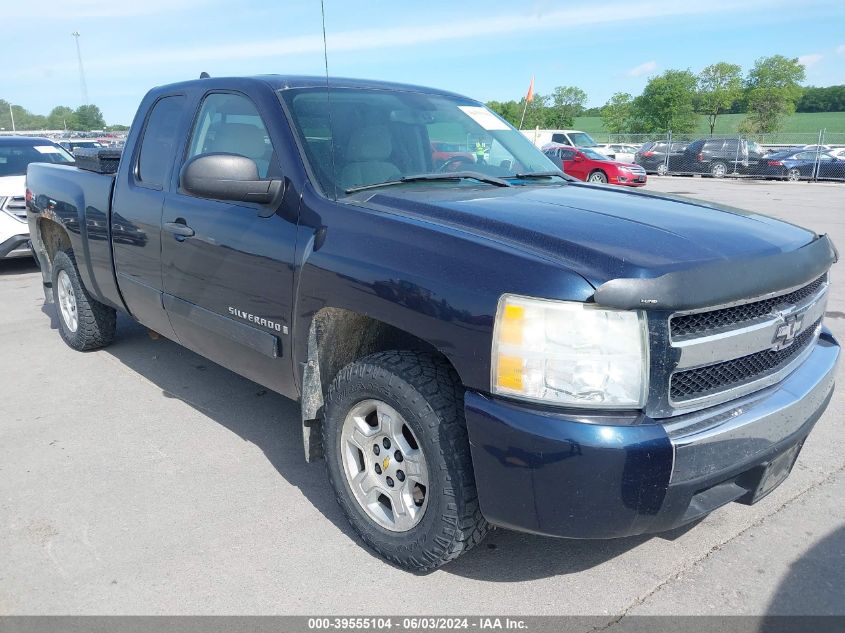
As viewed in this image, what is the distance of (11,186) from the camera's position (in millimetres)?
8750

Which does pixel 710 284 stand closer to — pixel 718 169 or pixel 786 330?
pixel 786 330

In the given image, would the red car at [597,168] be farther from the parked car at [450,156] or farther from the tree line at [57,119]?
the tree line at [57,119]

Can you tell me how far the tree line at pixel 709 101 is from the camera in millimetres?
51062

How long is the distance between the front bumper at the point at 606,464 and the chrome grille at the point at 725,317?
0.91 feet

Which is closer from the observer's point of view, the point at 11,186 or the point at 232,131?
the point at 232,131

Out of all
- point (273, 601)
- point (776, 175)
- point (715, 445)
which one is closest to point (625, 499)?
point (715, 445)

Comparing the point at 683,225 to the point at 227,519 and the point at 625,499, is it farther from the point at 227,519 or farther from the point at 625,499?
the point at 227,519

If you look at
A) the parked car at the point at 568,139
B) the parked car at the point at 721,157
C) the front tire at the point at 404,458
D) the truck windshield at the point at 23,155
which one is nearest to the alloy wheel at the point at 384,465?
the front tire at the point at 404,458

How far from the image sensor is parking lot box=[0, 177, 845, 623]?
104 inches

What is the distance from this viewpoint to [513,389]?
2.24 meters

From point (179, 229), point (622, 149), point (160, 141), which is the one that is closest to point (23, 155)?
point (160, 141)

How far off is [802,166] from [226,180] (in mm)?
28480

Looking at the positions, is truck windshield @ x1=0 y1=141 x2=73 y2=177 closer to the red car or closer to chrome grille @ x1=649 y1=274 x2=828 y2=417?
chrome grille @ x1=649 y1=274 x2=828 y2=417

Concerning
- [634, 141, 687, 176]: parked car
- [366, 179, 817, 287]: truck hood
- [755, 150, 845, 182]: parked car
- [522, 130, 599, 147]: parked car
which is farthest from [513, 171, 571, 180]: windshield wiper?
[634, 141, 687, 176]: parked car
